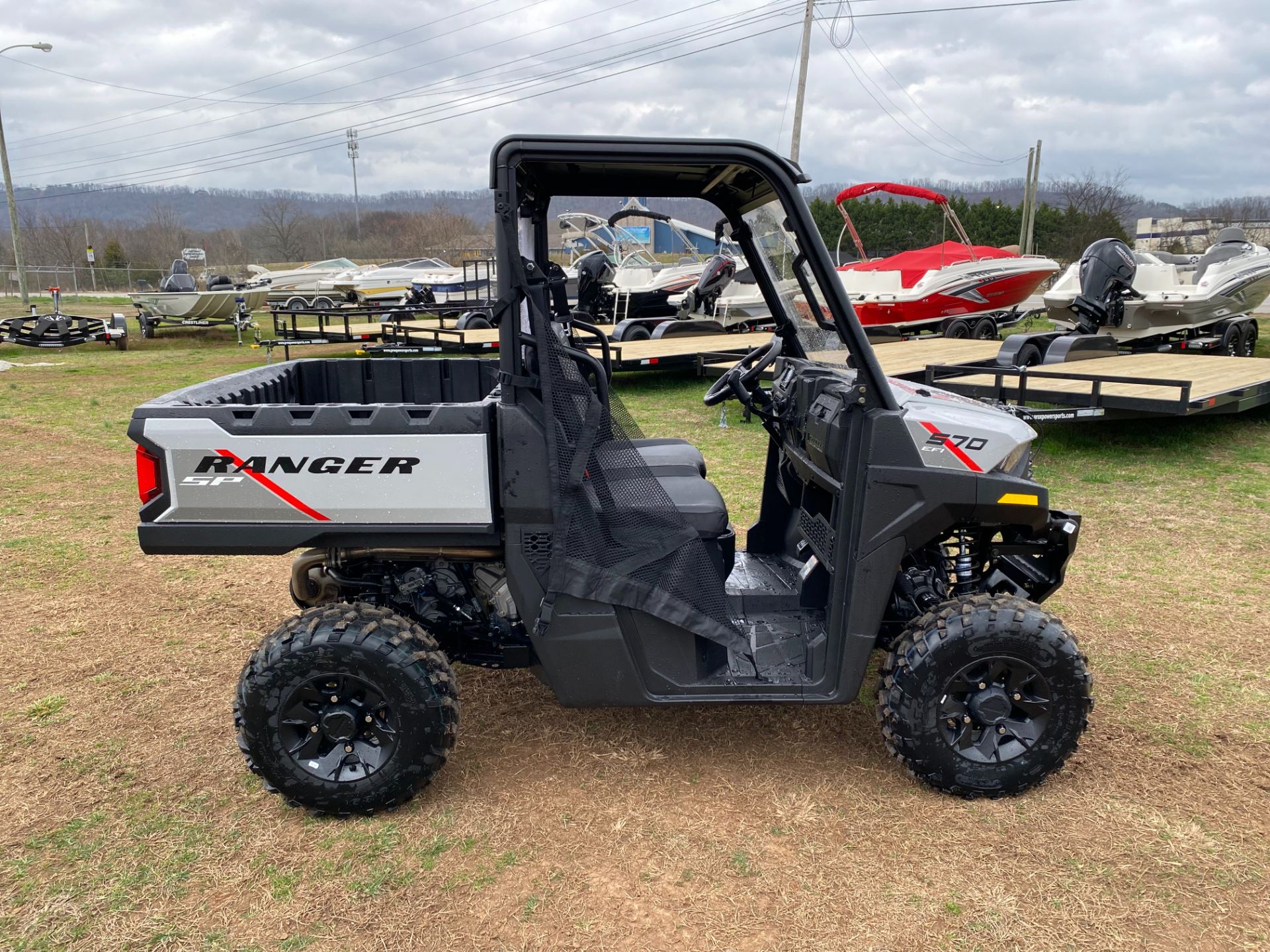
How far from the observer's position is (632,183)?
131 inches

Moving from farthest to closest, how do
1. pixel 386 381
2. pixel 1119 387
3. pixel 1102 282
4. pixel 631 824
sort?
pixel 1102 282
pixel 1119 387
pixel 386 381
pixel 631 824

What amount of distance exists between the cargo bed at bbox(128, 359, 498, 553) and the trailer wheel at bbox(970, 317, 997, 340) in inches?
606

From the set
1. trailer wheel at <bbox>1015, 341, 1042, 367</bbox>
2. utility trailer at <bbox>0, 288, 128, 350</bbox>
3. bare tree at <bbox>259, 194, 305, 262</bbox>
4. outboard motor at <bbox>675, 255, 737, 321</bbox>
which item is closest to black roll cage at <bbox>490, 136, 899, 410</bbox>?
trailer wheel at <bbox>1015, 341, 1042, 367</bbox>

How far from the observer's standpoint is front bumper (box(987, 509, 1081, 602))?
3340 mm

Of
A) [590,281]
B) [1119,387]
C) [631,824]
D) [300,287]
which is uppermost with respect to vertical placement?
[590,281]

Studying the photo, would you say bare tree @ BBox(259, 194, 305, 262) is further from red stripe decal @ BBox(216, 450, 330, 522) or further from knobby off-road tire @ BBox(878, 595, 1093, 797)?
knobby off-road tire @ BBox(878, 595, 1093, 797)

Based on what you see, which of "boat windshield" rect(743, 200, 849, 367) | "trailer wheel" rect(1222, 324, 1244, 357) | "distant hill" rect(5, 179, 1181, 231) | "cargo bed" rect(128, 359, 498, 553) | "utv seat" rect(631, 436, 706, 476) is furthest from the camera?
"distant hill" rect(5, 179, 1181, 231)

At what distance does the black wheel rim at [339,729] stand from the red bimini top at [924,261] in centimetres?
1539

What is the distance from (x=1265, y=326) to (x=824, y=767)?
2347cm

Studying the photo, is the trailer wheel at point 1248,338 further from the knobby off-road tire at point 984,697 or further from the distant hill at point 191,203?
the distant hill at point 191,203

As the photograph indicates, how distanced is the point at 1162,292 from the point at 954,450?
12.4 m

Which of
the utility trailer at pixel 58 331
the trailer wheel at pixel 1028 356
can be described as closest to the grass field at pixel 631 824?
the trailer wheel at pixel 1028 356

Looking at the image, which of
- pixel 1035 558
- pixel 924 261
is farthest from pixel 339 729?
pixel 924 261

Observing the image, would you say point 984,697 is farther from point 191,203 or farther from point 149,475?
point 191,203
